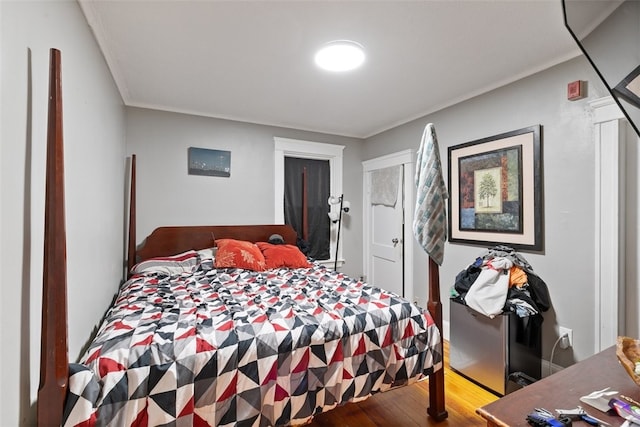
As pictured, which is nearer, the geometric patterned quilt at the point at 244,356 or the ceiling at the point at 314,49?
the geometric patterned quilt at the point at 244,356

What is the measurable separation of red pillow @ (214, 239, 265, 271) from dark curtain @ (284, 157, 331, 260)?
1.05 meters

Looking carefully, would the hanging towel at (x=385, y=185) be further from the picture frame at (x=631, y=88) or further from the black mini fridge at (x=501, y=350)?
the picture frame at (x=631, y=88)

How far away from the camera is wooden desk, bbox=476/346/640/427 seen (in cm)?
80

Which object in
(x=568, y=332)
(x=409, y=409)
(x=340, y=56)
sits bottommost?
(x=409, y=409)

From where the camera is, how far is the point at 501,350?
2117 mm

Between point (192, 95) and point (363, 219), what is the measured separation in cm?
268

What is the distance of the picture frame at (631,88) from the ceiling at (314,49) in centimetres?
111

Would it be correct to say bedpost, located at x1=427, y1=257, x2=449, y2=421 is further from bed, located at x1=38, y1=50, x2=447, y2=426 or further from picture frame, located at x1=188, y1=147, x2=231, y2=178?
picture frame, located at x1=188, y1=147, x2=231, y2=178

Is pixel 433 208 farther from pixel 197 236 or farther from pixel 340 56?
pixel 197 236

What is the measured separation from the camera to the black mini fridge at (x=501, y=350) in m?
2.10

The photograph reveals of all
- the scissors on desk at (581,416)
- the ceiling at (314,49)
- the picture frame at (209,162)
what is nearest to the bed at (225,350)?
the scissors on desk at (581,416)

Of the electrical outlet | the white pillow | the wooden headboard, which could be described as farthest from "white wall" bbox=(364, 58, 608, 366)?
the white pillow

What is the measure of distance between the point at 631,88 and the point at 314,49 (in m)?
1.71

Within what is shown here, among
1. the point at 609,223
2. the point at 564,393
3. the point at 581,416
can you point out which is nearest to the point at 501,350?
the point at 609,223
